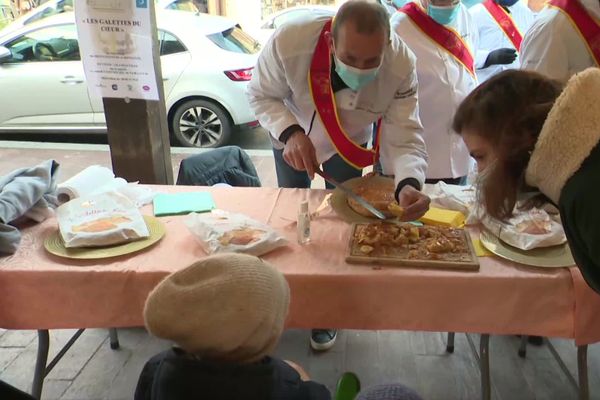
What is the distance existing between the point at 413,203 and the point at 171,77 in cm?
285

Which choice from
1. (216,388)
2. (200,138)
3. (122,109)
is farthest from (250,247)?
(200,138)

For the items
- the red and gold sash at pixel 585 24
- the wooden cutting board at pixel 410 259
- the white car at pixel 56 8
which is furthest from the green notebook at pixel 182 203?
the white car at pixel 56 8

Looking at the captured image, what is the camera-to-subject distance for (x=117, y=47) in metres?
1.91

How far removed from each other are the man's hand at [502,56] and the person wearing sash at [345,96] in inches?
33.1

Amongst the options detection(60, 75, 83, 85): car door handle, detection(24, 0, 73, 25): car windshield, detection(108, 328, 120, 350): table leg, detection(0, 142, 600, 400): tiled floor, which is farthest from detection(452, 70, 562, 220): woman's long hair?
detection(24, 0, 73, 25): car windshield

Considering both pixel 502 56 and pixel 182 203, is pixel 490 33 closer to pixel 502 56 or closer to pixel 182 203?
pixel 502 56

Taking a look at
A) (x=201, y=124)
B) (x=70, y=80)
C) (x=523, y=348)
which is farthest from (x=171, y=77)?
(x=523, y=348)

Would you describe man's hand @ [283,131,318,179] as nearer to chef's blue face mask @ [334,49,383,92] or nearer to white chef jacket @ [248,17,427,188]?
white chef jacket @ [248,17,427,188]

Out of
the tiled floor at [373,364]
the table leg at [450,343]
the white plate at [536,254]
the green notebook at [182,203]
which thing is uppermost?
the white plate at [536,254]

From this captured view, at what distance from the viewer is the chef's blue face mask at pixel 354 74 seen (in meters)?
1.53

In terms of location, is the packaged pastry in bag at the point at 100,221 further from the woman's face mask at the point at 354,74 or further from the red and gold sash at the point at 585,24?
the red and gold sash at the point at 585,24

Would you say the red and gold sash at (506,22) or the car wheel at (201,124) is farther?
the car wheel at (201,124)

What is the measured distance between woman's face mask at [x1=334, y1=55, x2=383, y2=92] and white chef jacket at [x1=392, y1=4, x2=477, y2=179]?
1.63 feet

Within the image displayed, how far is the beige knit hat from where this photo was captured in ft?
2.65
